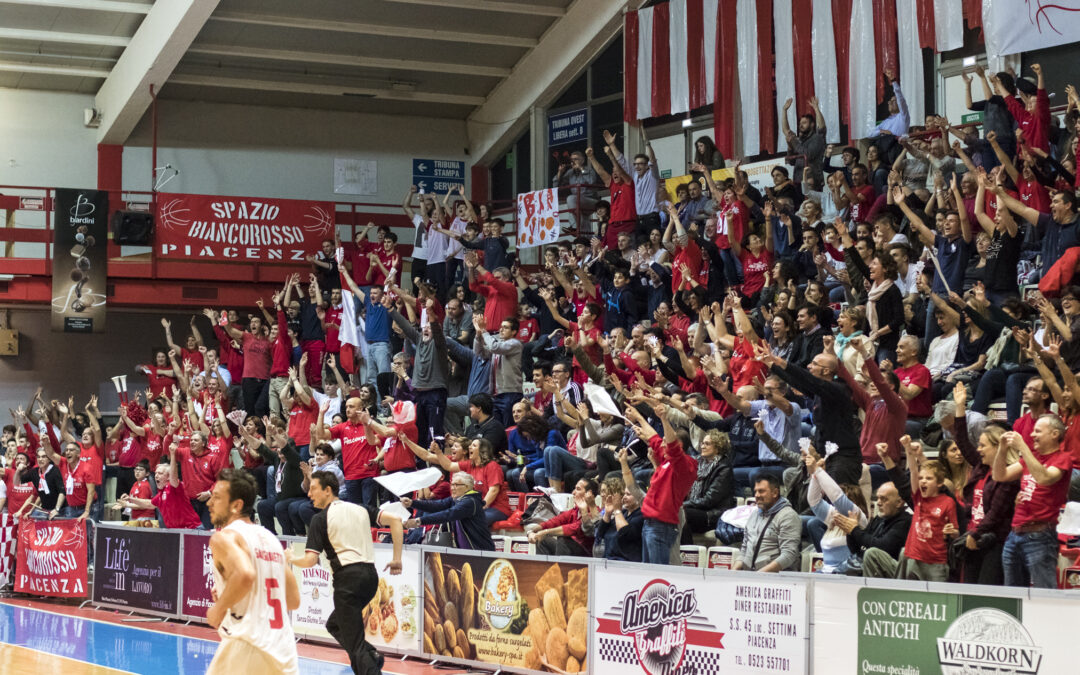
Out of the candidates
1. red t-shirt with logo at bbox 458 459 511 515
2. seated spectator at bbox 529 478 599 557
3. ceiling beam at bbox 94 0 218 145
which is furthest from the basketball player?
ceiling beam at bbox 94 0 218 145

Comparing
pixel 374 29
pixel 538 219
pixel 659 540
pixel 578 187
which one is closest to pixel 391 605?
pixel 659 540

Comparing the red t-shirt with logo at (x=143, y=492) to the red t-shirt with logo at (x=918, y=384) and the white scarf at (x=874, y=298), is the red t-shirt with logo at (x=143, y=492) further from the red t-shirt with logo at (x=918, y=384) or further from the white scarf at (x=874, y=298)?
the red t-shirt with logo at (x=918, y=384)

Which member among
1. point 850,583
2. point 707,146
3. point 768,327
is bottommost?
point 850,583

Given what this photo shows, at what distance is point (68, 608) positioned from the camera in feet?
55.8

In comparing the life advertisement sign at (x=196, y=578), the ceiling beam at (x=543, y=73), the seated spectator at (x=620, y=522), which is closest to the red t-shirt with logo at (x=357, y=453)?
the life advertisement sign at (x=196, y=578)

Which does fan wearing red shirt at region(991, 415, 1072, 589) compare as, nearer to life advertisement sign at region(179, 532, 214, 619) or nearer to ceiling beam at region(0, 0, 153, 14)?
life advertisement sign at region(179, 532, 214, 619)

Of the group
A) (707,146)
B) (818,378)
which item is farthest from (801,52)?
(818,378)

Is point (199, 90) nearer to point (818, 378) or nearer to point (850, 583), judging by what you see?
point (818, 378)

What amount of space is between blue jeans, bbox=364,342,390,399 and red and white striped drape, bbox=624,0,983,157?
6.16 m

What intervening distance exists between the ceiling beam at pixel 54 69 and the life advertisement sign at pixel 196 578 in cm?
1429

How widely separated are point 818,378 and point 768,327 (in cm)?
371

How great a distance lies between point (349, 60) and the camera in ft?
86.4

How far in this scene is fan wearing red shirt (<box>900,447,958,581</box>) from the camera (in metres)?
9.18

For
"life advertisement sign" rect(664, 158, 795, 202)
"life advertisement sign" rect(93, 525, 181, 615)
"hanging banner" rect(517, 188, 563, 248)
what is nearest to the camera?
"life advertisement sign" rect(93, 525, 181, 615)
